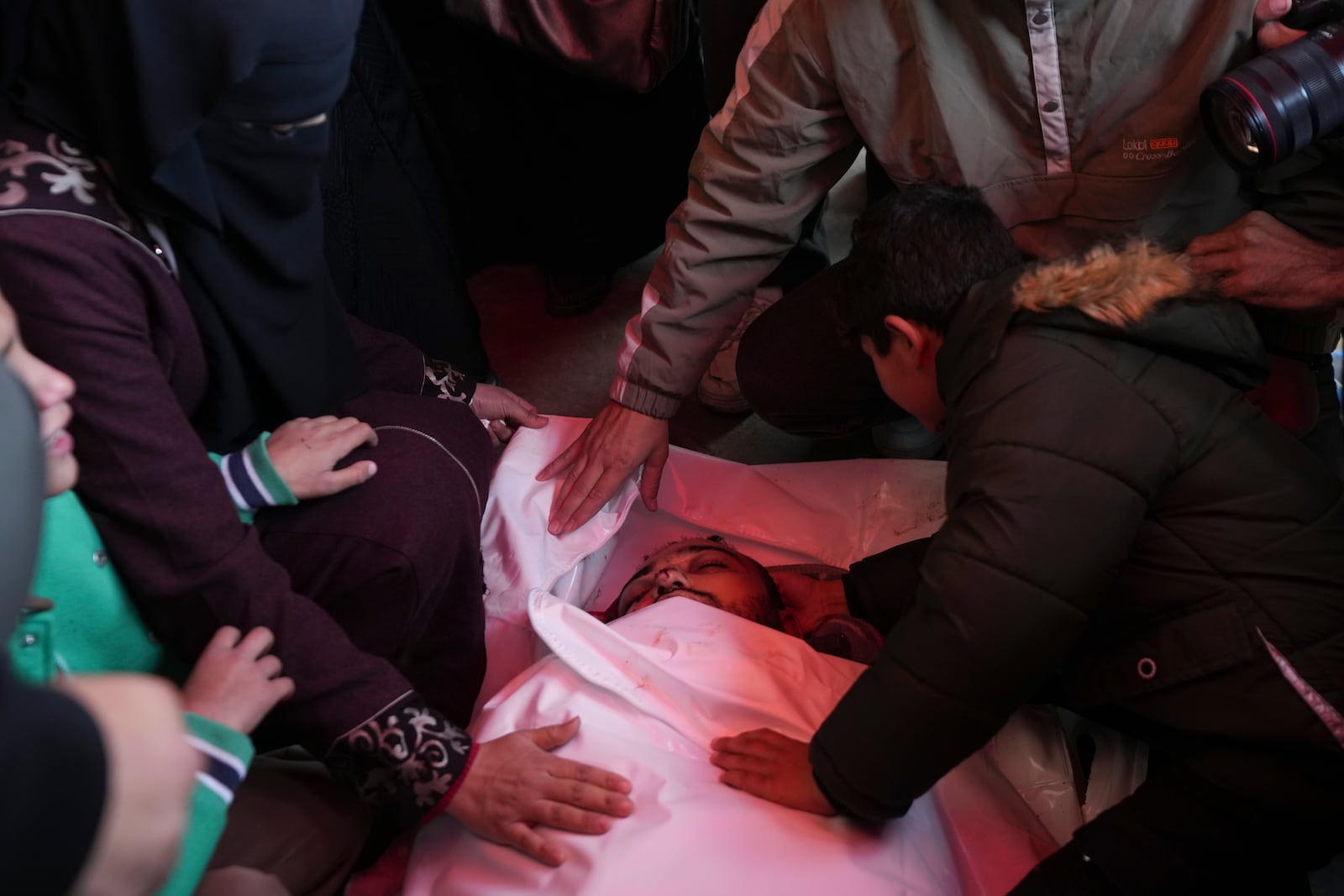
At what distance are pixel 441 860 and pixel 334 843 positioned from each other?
0.46 ft

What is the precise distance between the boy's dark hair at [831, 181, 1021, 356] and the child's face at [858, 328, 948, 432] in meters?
0.02

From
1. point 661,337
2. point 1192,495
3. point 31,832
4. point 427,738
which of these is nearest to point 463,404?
point 661,337

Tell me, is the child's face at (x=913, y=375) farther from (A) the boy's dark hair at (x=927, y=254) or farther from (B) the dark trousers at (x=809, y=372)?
(B) the dark trousers at (x=809, y=372)

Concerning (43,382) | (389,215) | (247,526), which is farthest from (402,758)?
(389,215)

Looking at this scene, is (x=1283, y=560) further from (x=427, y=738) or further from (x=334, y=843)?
(x=334, y=843)

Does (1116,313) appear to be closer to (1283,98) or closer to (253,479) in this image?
(1283,98)

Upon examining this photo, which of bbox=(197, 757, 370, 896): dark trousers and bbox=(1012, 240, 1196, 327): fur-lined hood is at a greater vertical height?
bbox=(1012, 240, 1196, 327): fur-lined hood

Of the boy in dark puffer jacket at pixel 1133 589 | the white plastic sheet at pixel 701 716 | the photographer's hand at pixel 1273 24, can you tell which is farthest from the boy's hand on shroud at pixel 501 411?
the photographer's hand at pixel 1273 24

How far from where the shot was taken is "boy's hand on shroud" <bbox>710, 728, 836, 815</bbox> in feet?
3.47

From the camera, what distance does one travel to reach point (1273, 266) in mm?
1193

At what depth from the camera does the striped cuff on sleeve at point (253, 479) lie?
1.13 metres

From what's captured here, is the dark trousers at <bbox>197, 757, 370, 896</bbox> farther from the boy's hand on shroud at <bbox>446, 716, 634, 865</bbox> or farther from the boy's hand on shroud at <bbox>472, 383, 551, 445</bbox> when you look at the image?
the boy's hand on shroud at <bbox>472, 383, 551, 445</bbox>

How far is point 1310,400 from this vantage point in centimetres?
137

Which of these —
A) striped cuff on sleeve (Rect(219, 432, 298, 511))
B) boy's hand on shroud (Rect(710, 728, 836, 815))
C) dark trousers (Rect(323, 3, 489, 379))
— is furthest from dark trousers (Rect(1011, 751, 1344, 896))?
dark trousers (Rect(323, 3, 489, 379))
